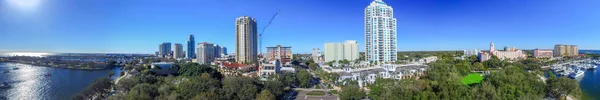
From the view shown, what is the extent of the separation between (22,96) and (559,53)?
57498 millimetres

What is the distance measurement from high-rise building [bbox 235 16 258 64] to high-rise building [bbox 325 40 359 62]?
32.0 feet

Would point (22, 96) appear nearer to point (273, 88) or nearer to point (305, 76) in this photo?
point (273, 88)

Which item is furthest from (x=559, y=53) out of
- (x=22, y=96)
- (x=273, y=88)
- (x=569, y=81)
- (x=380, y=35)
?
(x=22, y=96)

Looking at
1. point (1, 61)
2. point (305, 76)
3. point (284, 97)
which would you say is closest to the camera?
point (284, 97)

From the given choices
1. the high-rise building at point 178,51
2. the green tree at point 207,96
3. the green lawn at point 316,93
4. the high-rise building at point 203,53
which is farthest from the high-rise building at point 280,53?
the high-rise building at point 178,51

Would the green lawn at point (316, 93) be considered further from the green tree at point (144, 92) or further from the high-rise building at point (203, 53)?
the high-rise building at point (203, 53)

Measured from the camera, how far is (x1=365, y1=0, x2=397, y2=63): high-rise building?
886 inches

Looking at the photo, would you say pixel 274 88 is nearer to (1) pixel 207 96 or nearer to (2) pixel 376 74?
(1) pixel 207 96

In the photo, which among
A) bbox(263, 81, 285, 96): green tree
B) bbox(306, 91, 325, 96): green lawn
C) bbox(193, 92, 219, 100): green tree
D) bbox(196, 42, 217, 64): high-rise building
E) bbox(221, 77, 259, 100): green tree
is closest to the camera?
bbox(193, 92, 219, 100): green tree

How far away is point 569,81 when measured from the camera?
9.27 metres

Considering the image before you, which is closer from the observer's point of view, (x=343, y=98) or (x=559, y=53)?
(x=343, y=98)

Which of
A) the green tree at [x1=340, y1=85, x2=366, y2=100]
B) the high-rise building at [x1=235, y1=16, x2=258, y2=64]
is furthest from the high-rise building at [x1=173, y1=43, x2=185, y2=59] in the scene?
the green tree at [x1=340, y1=85, x2=366, y2=100]

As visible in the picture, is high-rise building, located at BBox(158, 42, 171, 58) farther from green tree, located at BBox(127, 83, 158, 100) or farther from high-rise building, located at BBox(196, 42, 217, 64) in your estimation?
green tree, located at BBox(127, 83, 158, 100)

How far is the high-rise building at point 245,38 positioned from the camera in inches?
985
